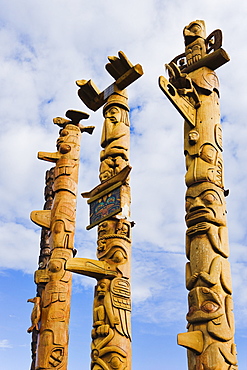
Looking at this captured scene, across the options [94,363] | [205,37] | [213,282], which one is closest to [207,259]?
[213,282]

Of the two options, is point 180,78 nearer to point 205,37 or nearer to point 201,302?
point 205,37

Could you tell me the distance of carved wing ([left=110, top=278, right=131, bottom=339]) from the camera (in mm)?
5750

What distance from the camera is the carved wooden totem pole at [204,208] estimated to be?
178 inches

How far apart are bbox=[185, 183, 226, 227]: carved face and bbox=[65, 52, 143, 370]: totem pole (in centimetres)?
105

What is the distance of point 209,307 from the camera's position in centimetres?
464

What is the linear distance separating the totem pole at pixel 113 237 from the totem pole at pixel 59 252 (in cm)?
207

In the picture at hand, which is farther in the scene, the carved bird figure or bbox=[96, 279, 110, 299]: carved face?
the carved bird figure

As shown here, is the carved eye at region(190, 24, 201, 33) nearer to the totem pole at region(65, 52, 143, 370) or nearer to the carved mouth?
the totem pole at region(65, 52, 143, 370)

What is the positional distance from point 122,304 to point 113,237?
0.86m

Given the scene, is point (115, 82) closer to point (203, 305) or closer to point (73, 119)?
point (73, 119)

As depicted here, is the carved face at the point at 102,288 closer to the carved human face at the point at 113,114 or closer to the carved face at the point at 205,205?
the carved face at the point at 205,205

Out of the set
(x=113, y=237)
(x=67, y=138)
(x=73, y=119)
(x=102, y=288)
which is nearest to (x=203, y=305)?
(x=102, y=288)

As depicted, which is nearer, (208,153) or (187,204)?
(187,204)

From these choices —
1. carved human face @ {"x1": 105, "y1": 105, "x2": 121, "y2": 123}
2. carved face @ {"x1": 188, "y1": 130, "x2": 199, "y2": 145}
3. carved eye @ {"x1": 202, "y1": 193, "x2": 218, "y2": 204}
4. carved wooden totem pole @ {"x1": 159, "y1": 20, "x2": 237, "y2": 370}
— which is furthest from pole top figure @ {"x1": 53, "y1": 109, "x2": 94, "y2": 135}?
carved eye @ {"x1": 202, "y1": 193, "x2": 218, "y2": 204}
